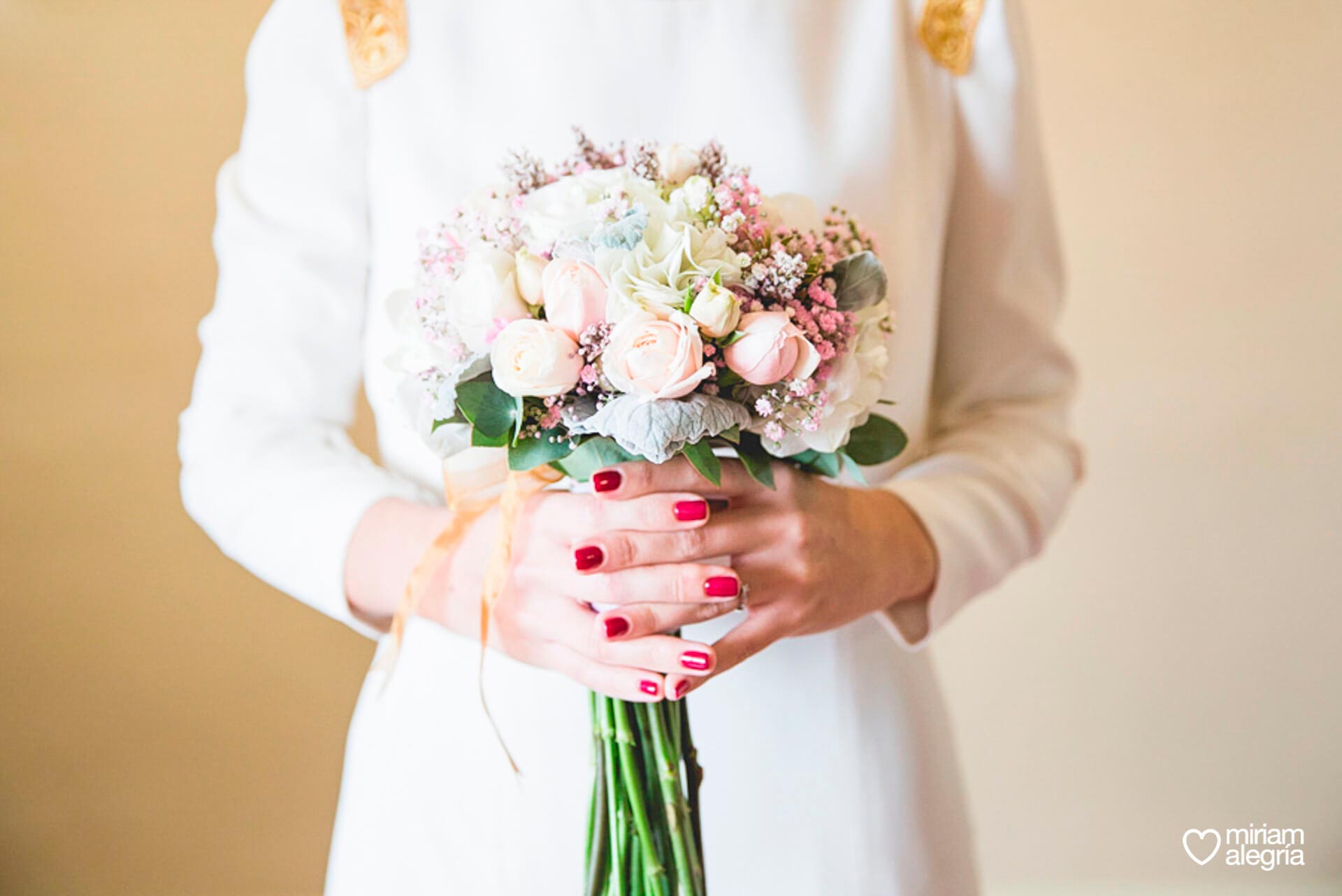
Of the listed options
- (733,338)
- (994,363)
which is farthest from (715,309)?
(994,363)

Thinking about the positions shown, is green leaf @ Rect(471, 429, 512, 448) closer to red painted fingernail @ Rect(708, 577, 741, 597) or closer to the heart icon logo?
red painted fingernail @ Rect(708, 577, 741, 597)

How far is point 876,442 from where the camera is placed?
68 cm

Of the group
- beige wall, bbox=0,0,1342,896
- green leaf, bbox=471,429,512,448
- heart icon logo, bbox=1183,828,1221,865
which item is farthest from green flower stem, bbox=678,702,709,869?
heart icon logo, bbox=1183,828,1221,865

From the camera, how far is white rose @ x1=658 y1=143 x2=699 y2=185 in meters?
0.62

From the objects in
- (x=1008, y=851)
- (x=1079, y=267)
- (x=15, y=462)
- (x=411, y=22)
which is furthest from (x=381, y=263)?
(x=1008, y=851)

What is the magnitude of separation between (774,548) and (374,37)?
546 millimetres

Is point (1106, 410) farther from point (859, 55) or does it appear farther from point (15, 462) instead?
point (15, 462)

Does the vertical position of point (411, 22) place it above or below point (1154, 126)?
below

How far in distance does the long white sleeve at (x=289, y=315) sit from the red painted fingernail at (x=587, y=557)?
0.84ft

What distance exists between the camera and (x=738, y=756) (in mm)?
794

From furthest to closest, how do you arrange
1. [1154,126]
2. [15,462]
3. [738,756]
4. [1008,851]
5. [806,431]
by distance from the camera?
[1008,851] < [1154,126] < [15,462] < [738,756] < [806,431]

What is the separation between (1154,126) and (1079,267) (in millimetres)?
253

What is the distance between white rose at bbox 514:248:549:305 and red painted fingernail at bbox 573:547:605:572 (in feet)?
0.54

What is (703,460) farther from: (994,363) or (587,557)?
(994,363)
